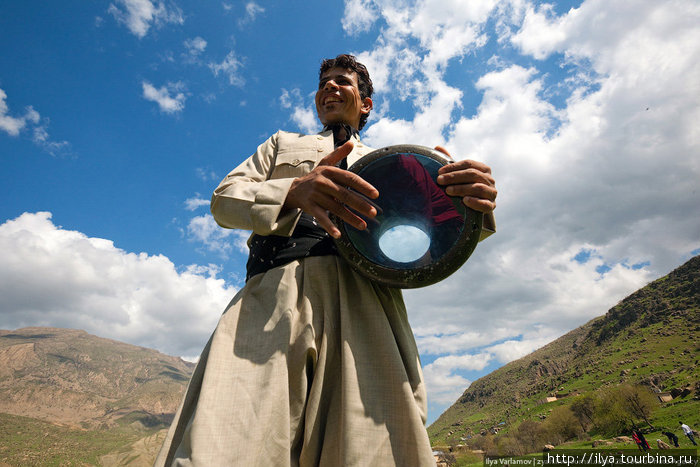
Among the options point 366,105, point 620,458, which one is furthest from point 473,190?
point 620,458

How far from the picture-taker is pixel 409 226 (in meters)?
1.92

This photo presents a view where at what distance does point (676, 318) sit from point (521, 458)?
72276mm

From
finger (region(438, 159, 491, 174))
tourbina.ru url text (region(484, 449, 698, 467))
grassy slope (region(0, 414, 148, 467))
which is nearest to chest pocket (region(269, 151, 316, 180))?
finger (region(438, 159, 491, 174))

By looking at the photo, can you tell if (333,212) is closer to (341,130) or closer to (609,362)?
(341,130)

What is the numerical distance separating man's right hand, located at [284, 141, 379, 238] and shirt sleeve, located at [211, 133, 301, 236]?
72 millimetres

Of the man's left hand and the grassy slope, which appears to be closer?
the man's left hand

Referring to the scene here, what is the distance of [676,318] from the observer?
112 meters

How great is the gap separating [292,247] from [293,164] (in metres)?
0.62

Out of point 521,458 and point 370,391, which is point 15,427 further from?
point 370,391

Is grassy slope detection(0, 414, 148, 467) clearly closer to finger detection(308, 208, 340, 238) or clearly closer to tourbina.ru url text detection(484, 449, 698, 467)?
tourbina.ru url text detection(484, 449, 698, 467)

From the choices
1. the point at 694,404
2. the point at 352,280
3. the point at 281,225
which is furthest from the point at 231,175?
the point at 694,404

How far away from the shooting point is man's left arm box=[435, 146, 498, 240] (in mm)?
1730

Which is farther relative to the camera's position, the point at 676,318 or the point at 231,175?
the point at 676,318

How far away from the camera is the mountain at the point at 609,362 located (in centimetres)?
9675
